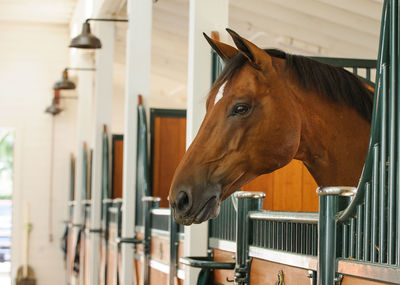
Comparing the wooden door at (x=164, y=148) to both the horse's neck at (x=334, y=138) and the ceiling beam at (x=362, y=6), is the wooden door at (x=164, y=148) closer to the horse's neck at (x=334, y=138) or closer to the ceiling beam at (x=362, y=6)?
the ceiling beam at (x=362, y=6)

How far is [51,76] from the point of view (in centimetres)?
1162

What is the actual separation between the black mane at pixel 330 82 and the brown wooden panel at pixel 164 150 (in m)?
3.31

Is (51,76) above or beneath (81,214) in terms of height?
above

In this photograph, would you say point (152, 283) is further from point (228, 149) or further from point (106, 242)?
point (228, 149)

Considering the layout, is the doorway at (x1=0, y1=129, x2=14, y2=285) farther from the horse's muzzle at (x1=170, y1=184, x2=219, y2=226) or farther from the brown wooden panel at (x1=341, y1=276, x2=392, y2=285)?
the brown wooden panel at (x1=341, y1=276, x2=392, y2=285)

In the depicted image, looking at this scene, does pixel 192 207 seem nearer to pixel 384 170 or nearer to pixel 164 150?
pixel 384 170

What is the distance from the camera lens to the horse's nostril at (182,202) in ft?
5.86

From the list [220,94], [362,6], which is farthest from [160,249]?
[362,6]

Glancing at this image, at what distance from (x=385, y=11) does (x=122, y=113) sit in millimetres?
11791

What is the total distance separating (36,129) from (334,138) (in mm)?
10000

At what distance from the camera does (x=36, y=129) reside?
11.4 m

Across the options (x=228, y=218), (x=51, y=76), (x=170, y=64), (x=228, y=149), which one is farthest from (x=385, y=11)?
(x=51, y=76)

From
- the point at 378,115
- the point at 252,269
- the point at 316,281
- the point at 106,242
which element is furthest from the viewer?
the point at 106,242

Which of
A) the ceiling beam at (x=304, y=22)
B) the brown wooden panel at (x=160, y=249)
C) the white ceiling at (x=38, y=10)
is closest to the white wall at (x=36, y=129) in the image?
the white ceiling at (x=38, y=10)
